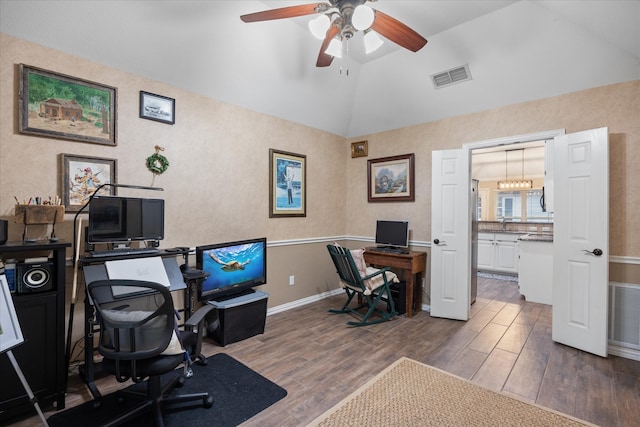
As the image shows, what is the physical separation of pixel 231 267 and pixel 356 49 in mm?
2861

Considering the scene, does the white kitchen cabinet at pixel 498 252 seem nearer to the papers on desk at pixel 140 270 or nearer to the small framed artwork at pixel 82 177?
the papers on desk at pixel 140 270

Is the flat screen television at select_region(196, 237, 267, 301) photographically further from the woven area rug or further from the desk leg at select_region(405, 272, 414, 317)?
the desk leg at select_region(405, 272, 414, 317)

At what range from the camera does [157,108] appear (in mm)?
2795

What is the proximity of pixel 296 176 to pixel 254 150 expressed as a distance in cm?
72

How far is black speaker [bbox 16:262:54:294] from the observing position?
1.85m

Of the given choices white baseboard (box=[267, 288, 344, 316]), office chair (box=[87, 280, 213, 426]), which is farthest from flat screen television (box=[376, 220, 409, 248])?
office chair (box=[87, 280, 213, 426])

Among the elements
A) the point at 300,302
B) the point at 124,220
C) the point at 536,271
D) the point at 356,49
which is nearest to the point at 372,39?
the point at 356,49

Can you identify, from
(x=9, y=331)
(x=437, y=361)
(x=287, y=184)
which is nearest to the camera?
(x=9, y=331)

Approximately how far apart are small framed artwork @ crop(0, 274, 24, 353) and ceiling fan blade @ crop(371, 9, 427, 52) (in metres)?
2.68

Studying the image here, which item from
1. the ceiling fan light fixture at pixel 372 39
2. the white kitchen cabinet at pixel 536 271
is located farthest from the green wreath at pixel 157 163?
the white kitchen cabinet at pixel 536 271

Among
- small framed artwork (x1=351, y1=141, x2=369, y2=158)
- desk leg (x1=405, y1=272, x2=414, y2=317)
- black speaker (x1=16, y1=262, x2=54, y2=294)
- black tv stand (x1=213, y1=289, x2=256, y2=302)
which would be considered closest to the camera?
black speaker (x1=16, y1=262, x2=54, y2=294)

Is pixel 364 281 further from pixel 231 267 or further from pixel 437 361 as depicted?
pixel 231 267

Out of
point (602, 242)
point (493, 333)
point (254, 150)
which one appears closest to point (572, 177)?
point (602, 242)

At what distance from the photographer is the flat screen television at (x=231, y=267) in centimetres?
294
